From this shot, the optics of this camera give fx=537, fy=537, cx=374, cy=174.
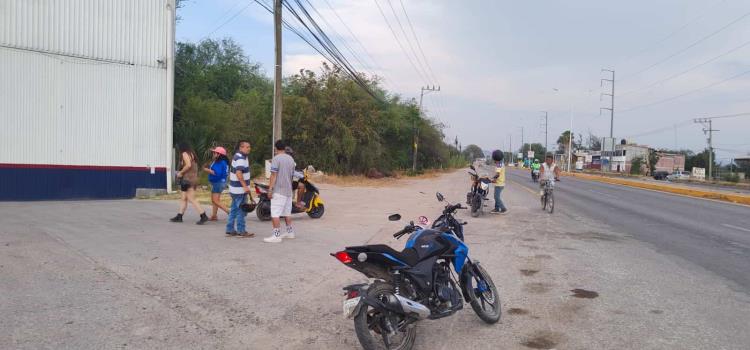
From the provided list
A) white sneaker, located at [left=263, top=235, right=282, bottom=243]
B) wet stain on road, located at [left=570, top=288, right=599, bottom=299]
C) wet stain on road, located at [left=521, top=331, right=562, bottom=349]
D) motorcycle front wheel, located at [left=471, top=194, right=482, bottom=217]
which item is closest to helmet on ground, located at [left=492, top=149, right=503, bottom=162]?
motorcycle front wheel, located at [left=471, top=194, right=482, bottom=217]

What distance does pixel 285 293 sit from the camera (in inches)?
233

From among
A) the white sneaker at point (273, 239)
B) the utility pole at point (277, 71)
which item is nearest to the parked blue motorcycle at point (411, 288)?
the white sneaker at point (273, 239)

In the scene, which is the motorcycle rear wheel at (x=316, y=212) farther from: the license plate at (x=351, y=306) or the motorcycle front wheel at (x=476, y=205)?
the license plate at (x=351, y=306)

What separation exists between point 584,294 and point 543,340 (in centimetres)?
180

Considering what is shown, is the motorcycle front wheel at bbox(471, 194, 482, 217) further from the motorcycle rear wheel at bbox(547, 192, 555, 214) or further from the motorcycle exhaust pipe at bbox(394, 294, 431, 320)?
the motorcycle exhaust pipe at bbox(394, 294, 431, 320)

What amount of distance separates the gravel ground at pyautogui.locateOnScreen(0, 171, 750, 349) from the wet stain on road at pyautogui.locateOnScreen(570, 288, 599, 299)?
2 centimetres

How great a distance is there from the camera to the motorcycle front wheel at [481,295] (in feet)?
16.4

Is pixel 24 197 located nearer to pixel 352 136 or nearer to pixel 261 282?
pixel 261 282

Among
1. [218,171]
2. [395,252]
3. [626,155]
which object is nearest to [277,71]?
[218,171]

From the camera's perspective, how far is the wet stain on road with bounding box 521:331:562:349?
4516 mm

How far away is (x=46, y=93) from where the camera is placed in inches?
605

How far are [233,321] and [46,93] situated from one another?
1369 centimetres

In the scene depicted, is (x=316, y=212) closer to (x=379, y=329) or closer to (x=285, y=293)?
(x=285, y=293)

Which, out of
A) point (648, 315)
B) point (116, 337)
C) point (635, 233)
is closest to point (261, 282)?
point (116, 337)
